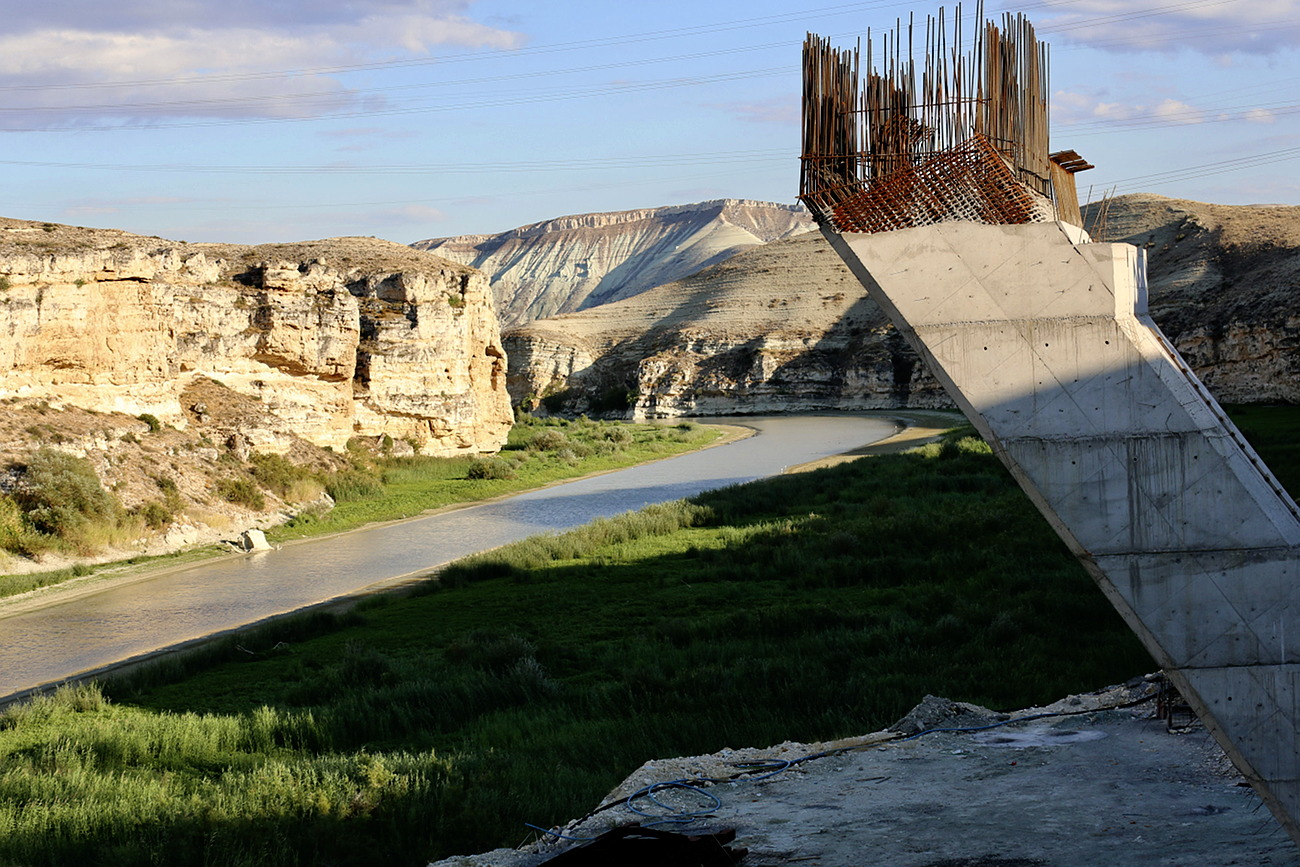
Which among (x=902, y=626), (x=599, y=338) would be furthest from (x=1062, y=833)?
(x=599, y=338)

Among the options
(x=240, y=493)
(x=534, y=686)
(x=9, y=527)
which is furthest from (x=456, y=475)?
(x=534, y=686)

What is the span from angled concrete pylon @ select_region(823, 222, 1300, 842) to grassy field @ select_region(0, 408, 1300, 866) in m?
4.02

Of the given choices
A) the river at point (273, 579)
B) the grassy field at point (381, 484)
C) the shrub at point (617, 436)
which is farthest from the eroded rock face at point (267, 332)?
the shrub at point (617, 436)

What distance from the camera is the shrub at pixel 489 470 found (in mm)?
38281

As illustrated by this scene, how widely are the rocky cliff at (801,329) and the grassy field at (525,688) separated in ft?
124

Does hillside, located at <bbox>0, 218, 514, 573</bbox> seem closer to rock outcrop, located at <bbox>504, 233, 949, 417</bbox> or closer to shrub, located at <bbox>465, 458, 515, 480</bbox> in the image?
shrub, located at <bbox>465, 458, 515, 480</bbox>

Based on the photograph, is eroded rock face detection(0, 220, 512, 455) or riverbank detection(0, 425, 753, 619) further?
eroded rock face detection(0, 220, 512, 455)

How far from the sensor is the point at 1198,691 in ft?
16.4

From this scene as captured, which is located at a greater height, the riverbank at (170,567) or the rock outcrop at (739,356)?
the rock outcrop at (739,356)

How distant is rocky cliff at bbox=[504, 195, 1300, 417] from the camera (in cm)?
5543

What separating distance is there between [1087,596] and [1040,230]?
8.41 metres

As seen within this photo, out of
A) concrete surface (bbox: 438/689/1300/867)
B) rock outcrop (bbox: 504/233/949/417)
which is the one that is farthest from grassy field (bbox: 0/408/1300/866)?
rock outcrop (bbox: 504/233/949/417)

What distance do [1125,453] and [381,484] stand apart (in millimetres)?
30690

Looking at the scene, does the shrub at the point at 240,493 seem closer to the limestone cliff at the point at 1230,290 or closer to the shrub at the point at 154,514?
the shrub at the point at 154,514
